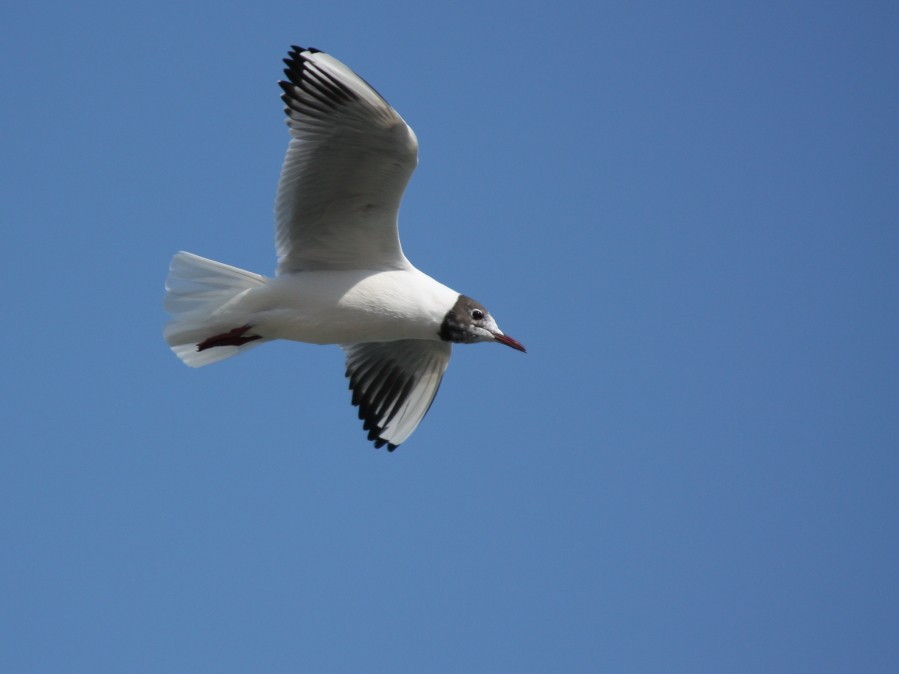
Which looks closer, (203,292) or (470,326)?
(203,292)

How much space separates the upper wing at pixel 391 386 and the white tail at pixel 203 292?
1.29 meters

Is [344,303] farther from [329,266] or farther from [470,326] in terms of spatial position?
[470,326]

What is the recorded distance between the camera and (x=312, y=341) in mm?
8562

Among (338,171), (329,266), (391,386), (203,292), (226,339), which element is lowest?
(226,339)

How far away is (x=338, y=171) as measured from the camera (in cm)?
805

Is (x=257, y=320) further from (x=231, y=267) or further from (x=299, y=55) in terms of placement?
(x=299, y=55)

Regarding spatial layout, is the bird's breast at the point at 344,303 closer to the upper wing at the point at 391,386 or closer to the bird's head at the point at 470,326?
the bird's head at the point at 470,326

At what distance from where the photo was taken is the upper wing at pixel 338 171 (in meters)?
7.84

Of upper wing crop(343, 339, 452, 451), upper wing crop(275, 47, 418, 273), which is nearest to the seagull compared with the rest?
upper wing crop(275, 47, 418, 273)

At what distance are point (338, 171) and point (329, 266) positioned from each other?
640mm

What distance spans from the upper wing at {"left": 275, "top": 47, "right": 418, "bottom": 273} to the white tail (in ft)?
0.98

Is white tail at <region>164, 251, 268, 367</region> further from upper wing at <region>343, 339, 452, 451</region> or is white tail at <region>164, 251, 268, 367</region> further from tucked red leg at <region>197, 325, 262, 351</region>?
upper wing at <region>343, 339, 452, 451</region>

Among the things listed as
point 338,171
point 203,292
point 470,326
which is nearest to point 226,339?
point 203,292

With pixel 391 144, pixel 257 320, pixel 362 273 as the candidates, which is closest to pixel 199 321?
pixel 257 320
